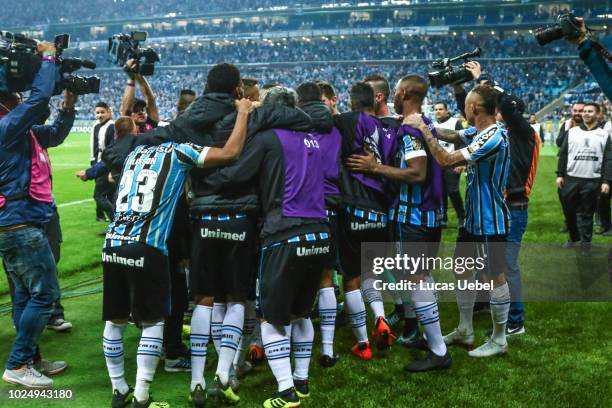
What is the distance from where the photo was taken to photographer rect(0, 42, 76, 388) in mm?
4684

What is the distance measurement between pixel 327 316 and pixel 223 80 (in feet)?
7.14

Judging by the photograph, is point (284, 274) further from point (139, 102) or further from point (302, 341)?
point (139, 102)

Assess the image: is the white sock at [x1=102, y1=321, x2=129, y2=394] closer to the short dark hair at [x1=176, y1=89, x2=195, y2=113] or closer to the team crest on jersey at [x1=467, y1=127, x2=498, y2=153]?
the team crest on jersey at [x1=467, y1=127, x2=498, y2=153]

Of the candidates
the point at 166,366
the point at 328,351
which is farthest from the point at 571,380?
the point at 166,366

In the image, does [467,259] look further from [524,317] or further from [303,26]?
[303,26]

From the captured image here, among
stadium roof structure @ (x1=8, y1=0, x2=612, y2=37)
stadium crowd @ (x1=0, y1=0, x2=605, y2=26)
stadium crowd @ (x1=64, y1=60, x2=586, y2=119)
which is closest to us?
stadium crowd @ (x1=64, y1=60, x2=586, y2=119)

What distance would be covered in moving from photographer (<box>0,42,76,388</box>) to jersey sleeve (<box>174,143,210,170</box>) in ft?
4.29

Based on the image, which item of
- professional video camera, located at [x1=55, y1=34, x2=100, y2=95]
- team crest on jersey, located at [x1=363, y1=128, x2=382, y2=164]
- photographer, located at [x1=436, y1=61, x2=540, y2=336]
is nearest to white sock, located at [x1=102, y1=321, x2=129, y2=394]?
professional video camera, located at [x1=55, y1=34, x2=100, y2=95]

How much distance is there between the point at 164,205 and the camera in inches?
166

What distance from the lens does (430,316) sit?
5027 mm

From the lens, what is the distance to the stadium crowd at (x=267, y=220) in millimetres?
4219

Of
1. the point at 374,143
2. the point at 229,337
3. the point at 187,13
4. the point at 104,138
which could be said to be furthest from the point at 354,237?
the point at 187,13

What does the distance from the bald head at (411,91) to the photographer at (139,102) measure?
107 inches

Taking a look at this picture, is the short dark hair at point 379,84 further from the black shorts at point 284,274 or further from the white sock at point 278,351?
the white sock at point 278,351
